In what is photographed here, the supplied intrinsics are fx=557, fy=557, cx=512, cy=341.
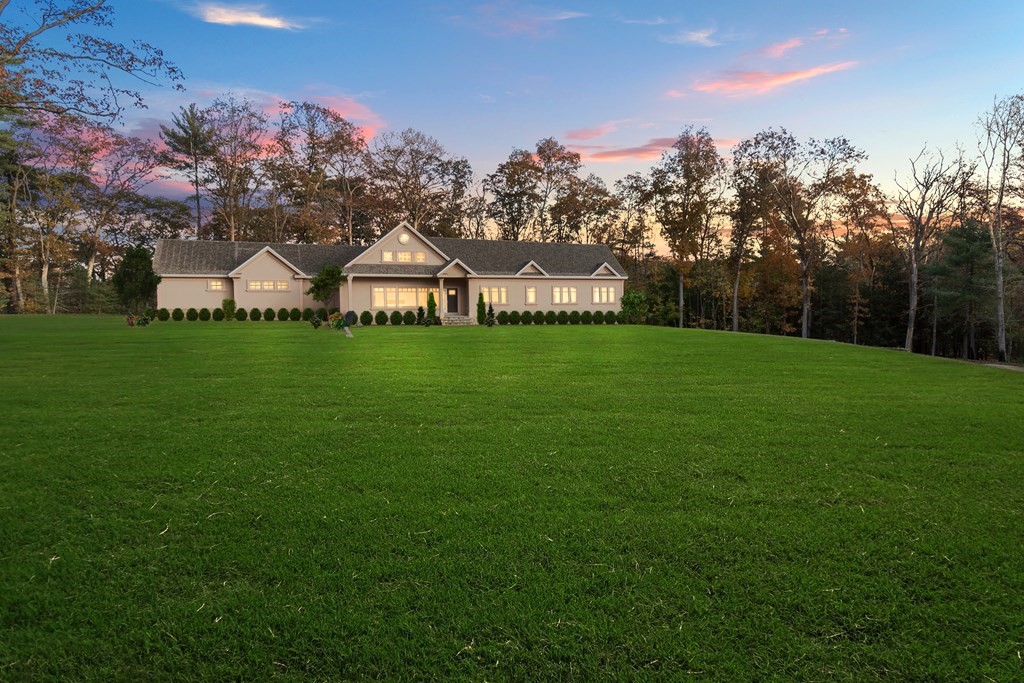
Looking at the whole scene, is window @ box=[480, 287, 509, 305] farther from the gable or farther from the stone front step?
the gable

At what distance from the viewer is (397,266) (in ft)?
115

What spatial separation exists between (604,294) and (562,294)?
3305 millimetres

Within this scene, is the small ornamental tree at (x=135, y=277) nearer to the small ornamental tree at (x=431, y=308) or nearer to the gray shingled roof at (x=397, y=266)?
the gray shingled roof at (x=397, y=266)

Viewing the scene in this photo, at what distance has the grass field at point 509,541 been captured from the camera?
7.95 feet

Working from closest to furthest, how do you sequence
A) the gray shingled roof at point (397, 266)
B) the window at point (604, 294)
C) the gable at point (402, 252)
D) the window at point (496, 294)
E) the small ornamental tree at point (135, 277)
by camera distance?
the gray shingled roof at point (397, 266) < the gable at point (402, 252) < the window at point (496, 294) < the small ornamental tree at point (135, 277) < the window at point (604, 294)

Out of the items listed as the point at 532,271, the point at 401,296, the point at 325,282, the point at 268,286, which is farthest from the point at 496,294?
the point at 268,286

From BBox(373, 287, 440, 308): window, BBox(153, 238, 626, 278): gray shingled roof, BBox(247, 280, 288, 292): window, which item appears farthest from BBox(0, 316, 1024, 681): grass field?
BBox(153, 238, 626, 278): gray shingled roof

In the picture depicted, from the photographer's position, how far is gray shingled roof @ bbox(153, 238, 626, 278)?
1342 inches

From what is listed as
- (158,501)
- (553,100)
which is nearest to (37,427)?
(158,501)

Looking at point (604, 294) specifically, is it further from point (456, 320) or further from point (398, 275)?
point (398, 275)

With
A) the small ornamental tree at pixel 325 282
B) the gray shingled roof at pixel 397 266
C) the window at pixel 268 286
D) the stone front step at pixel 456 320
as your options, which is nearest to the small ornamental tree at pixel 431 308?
the stone front step at pixel 456 320

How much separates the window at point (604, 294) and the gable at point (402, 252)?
431 inches

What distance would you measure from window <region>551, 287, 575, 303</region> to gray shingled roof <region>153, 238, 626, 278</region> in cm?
106

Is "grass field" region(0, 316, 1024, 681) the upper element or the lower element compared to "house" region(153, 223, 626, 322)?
lower
